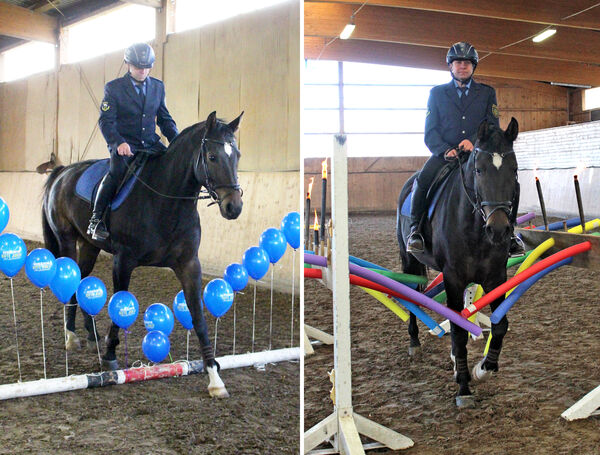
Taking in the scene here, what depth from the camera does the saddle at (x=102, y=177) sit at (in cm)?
320

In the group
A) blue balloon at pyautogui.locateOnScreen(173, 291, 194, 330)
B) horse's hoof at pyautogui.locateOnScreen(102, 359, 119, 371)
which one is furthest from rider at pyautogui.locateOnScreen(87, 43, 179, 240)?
horse's hoof at pyautogui.locateOnScreen(102, 359, 119, 371)

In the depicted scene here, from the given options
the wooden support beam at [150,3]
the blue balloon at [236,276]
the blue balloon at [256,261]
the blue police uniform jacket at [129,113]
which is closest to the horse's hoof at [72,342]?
Answer: the blue balloon at [236,276]

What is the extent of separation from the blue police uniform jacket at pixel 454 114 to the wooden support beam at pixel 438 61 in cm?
976

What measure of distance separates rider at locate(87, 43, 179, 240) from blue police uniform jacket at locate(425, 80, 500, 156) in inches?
62.1

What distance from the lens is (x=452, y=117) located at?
3.19m

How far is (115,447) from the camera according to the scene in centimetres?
238

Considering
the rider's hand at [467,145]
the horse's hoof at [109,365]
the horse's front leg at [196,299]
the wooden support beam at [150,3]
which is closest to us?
the rider's hand at [467,145]

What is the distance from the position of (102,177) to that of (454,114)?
2135 millimetres

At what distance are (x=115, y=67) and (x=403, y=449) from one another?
566 cm

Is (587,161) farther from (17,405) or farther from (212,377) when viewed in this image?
(17,405)

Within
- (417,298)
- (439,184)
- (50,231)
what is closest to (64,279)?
(50,231)

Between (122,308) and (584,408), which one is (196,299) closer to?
(122,308)

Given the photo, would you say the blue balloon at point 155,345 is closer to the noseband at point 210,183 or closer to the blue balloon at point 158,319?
the blue balloon at point 158,319

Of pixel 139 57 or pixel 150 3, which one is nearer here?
pixel 139 57
